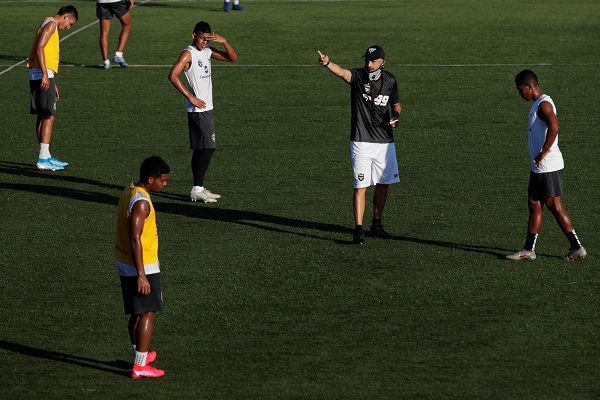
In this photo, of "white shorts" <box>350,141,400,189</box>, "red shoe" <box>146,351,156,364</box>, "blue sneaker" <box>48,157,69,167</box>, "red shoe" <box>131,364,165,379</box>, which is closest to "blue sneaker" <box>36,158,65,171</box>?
"blue sneaker" <box>48,157,69,167</box>

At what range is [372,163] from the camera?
42.3 ft

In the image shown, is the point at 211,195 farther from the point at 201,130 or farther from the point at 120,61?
the point at 120,61

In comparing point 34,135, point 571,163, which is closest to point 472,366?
point 571,163

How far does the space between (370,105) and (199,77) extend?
2.83 m

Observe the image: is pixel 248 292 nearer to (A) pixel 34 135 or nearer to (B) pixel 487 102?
(A) pixel 34 135

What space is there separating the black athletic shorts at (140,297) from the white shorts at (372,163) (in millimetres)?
4288

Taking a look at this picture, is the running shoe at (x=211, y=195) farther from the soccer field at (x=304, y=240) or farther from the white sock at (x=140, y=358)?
the white sock at (x=140, y=358)

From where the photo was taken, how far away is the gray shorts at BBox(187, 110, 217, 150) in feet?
48.2

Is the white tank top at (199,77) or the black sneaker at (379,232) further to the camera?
the white tank top at (199,77)

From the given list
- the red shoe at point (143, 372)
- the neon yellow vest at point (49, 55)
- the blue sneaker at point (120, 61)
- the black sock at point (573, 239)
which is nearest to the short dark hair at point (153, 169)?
the red shoe at point (143, 372)

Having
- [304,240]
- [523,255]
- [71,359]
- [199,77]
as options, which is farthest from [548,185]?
[71,359]

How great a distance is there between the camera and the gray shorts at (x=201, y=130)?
1470 cm

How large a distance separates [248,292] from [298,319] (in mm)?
935

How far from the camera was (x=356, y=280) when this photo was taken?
1146 centimetres
